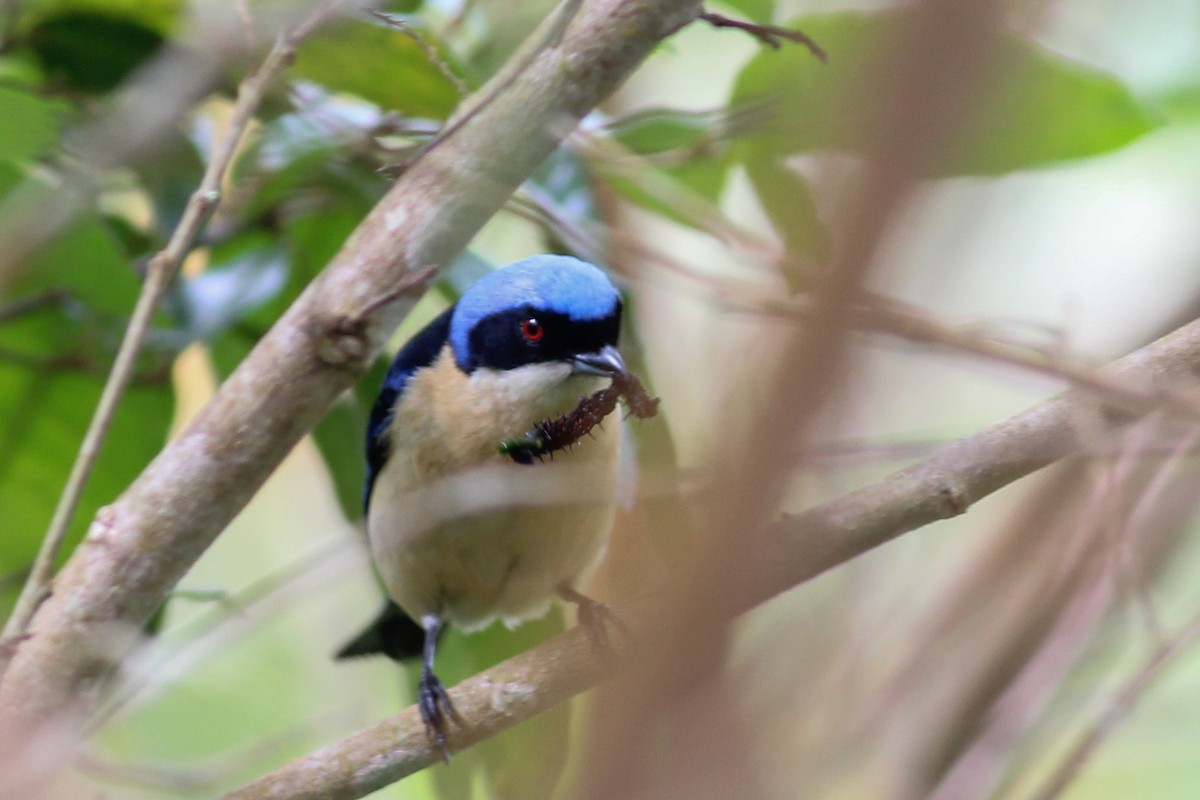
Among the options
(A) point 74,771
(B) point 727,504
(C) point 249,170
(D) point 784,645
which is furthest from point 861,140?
(C) point 249,170

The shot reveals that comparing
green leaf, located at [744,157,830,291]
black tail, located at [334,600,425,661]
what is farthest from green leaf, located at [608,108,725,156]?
black tail, located at [334,600,425,661]

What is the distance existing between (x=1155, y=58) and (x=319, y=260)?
2277 mm

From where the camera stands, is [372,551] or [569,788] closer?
[569,788]

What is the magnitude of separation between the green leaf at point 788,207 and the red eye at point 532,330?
665 mm

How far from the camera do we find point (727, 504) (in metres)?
0.60

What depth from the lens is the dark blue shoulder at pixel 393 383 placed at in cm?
317

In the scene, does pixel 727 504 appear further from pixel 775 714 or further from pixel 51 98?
pixel 51 98

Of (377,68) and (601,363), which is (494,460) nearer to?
(601,363)

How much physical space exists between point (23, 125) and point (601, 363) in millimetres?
1330

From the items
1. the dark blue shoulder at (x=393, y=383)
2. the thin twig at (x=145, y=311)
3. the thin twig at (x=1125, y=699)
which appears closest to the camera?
the thin twig at (x=1125, y=699)

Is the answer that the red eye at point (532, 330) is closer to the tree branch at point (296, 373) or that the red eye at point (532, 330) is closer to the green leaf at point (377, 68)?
the green leaf at point (377, 68)

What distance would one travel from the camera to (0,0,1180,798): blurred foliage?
2.69 metres

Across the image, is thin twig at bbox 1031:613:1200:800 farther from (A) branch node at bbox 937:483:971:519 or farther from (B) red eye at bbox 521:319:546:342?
(B) red eye at bbox 521:319:546:342

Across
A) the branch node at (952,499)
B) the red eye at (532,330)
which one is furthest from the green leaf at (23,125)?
the branch node at (952,499)
